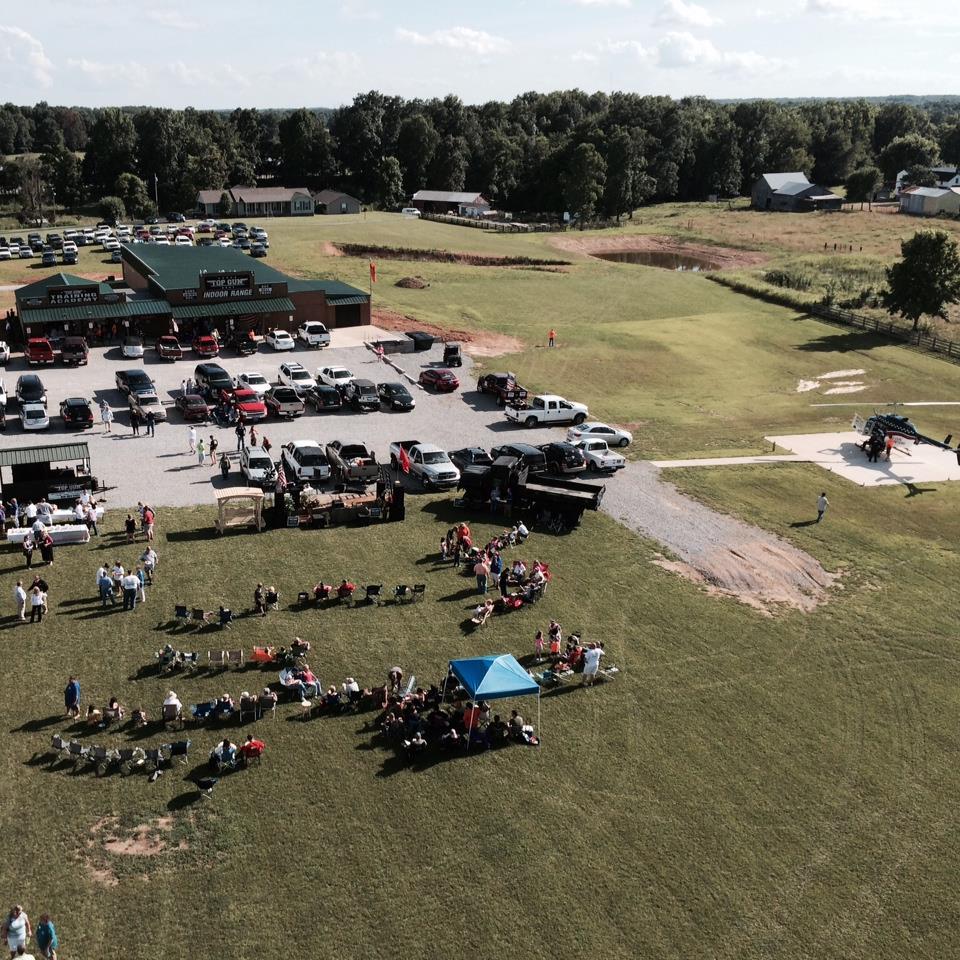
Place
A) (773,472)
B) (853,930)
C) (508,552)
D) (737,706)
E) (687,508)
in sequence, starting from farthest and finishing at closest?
1. (773,472)
2. (687,508)
3. (508,552)
4. (737,706)
5. (853,930)

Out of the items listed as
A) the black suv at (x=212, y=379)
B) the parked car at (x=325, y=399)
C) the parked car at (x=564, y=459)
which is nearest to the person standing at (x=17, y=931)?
the parked car at (x=564, y=459)

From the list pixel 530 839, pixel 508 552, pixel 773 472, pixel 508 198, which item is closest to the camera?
pixel 530 839

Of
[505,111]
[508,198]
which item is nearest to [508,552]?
[508,198]

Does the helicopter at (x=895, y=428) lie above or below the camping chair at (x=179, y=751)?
above

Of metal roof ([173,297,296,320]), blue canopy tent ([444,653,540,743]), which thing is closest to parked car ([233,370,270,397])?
metal roof ([173,297,296,320])

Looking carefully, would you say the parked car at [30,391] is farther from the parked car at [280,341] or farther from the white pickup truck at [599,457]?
the white pickup truck at [599,457]

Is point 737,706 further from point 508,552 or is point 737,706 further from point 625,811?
point 508,552

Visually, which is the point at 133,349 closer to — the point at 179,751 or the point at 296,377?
the point at 296,377
